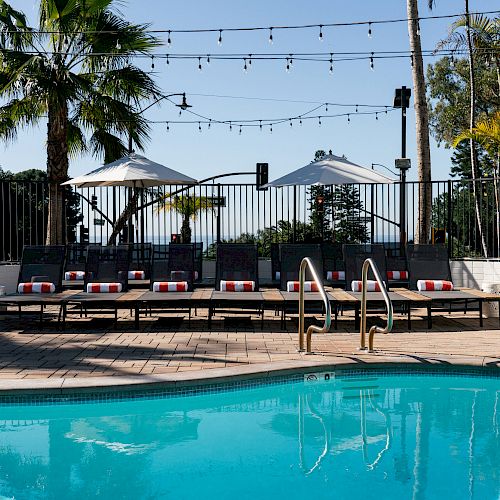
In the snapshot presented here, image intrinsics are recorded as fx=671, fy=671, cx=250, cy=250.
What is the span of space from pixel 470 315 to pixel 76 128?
842 cm

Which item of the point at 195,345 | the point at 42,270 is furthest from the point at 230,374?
the point at 42,270

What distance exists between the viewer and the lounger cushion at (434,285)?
940 cm

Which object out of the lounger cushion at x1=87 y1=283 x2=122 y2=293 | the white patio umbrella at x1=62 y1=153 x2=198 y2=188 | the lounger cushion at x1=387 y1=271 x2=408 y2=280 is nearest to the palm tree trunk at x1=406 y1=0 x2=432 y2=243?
the lounger cushion at x1=387 y1=271 x2=408 y2=280

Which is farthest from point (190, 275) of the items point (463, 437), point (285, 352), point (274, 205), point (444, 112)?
point (444, 112)

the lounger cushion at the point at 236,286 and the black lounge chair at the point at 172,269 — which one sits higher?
the black lounge chair at the point at 172,269

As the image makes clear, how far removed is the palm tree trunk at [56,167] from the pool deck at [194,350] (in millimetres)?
3324

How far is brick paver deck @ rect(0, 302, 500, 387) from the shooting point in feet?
20.4

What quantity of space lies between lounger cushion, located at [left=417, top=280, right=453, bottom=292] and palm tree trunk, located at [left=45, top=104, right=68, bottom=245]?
261 inches

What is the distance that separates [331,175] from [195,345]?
4621mm

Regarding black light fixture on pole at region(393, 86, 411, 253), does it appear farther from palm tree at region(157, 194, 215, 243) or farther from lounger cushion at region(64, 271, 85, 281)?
lounger cushion at region(64, 271, 85, 281)

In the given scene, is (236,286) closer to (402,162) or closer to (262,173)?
(402,162)

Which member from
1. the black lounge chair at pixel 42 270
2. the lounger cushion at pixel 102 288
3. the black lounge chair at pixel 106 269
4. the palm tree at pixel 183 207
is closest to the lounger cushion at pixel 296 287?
the palm tree at pixel 183 207

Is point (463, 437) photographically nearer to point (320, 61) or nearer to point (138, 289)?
point (138, 289)

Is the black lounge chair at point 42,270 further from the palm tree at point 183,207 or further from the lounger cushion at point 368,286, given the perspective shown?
the lounger cushion at point 368,286
